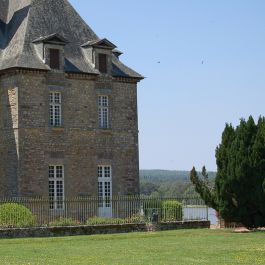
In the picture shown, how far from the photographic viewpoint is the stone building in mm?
38875

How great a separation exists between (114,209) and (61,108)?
6.00 meters

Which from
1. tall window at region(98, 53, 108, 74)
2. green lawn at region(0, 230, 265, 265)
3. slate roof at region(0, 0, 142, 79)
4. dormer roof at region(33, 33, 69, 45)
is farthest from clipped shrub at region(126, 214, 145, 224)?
dormer roof at region(33, 33, 69, 45)

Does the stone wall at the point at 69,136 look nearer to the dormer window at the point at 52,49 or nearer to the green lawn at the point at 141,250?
the dormer window at the point at 52,49

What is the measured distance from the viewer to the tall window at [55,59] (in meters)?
40.2

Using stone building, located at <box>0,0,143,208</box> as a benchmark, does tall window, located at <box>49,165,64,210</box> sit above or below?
below

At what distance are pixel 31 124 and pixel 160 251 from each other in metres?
17.7

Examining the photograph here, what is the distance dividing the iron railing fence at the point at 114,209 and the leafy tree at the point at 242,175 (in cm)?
441

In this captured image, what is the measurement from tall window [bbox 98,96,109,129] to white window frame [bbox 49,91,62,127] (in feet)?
8.87

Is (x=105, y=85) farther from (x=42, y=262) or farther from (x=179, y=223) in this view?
(x=42, y=262)

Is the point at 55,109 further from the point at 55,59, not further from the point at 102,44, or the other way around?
the point at 102,44

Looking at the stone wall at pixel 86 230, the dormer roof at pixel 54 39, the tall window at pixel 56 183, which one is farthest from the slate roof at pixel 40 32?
the stone wall at pixel 86 230

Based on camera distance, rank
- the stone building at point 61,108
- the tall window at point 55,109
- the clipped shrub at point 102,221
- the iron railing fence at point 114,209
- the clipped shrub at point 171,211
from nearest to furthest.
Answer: the clipped shrub at point 102,221, the iron railing fence at point 114,209, the clipped shrub at point 171,211, the stone building at point 61,108, the tall window at point 55,109

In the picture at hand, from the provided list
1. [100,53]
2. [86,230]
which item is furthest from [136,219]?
[100,53]

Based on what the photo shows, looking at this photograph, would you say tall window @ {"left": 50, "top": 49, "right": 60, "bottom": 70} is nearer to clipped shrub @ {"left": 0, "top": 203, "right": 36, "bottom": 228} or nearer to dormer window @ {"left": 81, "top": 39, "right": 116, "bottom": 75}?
dormer window @ {"left": 81, "top": 39, "right": 116, "bottom": 75}
